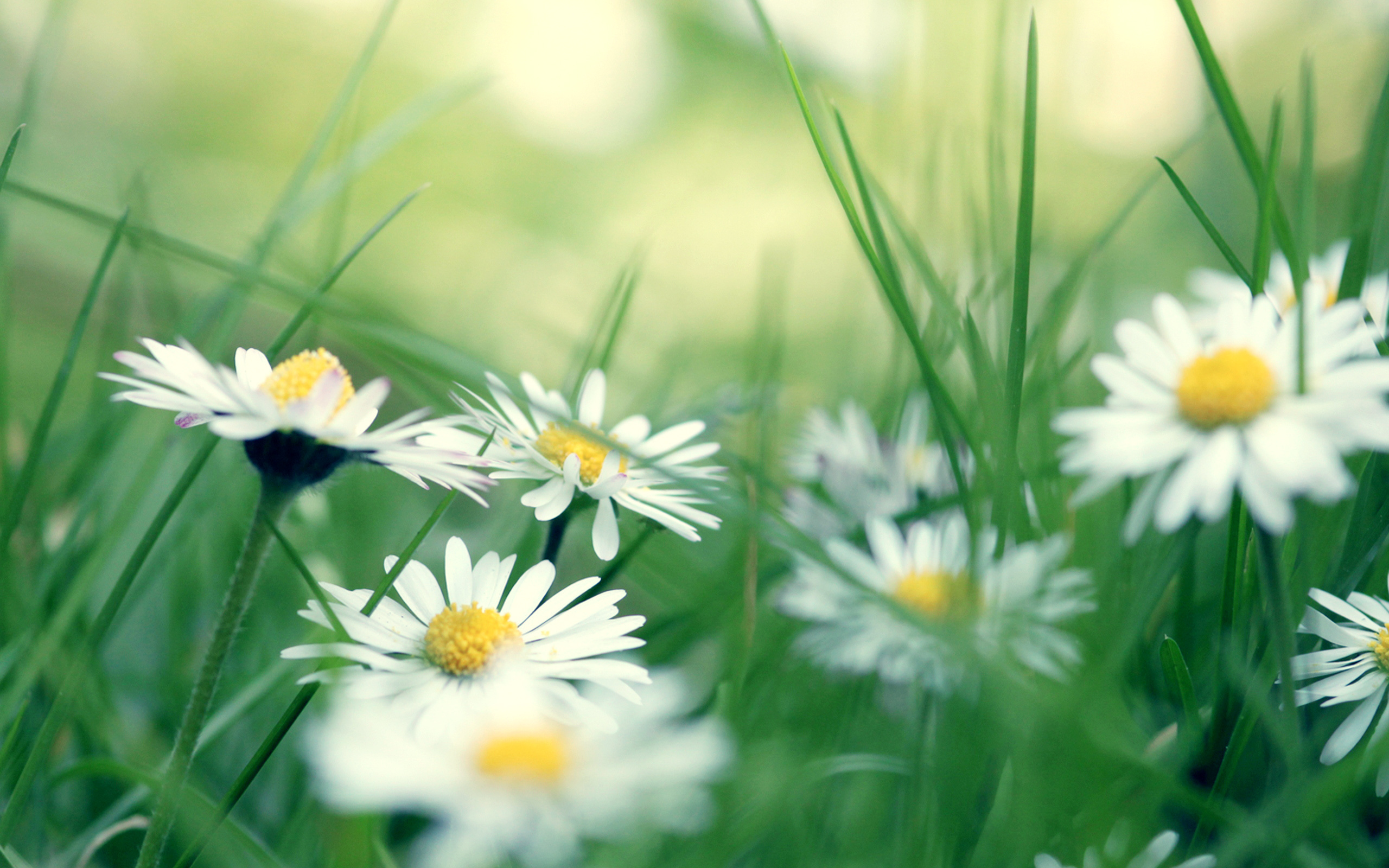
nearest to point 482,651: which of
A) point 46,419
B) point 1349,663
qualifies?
point 46,419

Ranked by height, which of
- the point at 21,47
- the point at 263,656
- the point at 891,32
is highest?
the point at 891,32

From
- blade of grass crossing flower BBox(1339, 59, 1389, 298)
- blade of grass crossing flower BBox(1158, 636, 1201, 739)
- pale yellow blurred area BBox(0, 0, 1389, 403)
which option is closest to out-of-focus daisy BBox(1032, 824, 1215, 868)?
blade of grass crossing flower BBox(1158, 636, 1201, 739)

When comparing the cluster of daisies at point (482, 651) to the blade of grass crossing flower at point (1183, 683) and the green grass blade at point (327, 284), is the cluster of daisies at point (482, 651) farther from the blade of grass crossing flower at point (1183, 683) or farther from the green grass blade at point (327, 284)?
the blade of grass crossing flower at point (1183, 683)

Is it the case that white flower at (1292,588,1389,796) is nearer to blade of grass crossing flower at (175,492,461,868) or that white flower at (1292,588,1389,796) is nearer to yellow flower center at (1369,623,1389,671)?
yellow flower center at (1369,623,1389,671)

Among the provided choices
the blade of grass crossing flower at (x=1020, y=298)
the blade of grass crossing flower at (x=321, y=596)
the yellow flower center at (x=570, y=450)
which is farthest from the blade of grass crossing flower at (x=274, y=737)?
the blade of grass crossing flower at (x=1020, y=298)

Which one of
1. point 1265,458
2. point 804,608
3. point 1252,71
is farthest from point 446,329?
point 1252,71

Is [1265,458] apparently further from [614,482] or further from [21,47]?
[21,47]
